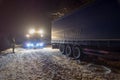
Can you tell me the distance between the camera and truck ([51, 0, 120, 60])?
8.32 m

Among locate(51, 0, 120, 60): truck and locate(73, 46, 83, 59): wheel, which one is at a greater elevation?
locate(51, 0, 120, 60): truck

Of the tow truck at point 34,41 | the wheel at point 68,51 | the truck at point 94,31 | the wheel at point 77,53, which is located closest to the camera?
the truck at point 94,31

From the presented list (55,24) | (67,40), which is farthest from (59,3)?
(67,40)

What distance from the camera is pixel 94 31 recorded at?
991 centimetres

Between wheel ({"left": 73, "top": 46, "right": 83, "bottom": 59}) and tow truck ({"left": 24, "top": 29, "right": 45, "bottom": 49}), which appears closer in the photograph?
wheel ({"left": 73, "top": 46, "right": 83, "bottom": 59})

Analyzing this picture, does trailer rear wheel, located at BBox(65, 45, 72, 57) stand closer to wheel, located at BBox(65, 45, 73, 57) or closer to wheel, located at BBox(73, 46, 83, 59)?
wheel, located at BBox(65, 45, 73, 57)

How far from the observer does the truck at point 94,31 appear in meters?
8.32

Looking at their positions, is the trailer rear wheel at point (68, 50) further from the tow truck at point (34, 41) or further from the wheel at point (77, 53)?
the tow truck at point (34, 41)

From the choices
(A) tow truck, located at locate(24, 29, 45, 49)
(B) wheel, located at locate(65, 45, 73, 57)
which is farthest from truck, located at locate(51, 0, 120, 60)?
(A) tow truck, located at locate(24, 29, 45, 49)

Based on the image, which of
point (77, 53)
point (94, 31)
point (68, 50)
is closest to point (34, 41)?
point (68, 50)

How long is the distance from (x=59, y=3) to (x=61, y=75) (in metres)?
21.9

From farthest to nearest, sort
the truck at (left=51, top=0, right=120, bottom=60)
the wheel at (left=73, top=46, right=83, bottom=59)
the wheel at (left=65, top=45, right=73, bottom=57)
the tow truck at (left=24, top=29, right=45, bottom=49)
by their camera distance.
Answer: the tow truck at (left=24, top=29, right=45, bottom=49) < the wheel at (left=65, top=45, right=73, bottom=57) < the wheel at (left=73, top=46, right=83, bottom=59) < the truck at (left=51, top=0, right=120, bottom=60)

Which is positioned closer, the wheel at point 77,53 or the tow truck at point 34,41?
the wheel at point 77,53

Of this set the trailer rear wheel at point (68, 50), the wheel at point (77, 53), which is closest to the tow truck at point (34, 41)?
the trailer rear wheel at point (68, 50)
